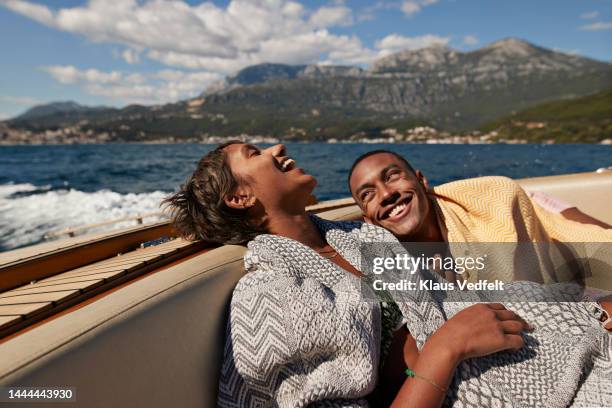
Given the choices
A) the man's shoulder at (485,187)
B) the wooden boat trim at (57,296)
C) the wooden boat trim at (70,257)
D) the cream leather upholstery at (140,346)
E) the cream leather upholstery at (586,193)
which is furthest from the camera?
the cream leather upholstery at (586,193)

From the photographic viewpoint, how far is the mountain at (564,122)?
75.4 metres

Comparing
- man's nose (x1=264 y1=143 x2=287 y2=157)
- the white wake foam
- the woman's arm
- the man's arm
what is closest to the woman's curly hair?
man's nose (x1=264 y1=143 x2=287 y2=157)

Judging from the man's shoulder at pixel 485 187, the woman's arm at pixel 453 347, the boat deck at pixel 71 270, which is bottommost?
the woman's arm at pixel 453 347

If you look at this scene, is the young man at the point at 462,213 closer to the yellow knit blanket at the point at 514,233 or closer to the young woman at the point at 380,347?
the yellow knit blanket at the point at 514,233

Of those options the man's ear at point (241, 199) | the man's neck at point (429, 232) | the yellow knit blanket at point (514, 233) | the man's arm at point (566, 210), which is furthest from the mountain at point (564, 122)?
the man's ear at point (241, 199)

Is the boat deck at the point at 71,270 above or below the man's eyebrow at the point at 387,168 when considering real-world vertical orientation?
below

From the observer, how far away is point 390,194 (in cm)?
210

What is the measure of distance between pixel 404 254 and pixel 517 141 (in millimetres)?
93519

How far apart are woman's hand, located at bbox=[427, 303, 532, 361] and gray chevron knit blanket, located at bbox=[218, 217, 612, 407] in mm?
60

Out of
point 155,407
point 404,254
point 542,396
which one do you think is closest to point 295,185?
point 404,254

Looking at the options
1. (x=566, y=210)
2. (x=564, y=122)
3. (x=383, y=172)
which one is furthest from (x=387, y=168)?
(x=564, y=122)

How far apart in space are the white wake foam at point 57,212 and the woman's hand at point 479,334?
8.51 metres

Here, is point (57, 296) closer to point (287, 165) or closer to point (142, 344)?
point (142, 344)

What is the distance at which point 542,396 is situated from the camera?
1368 mm
